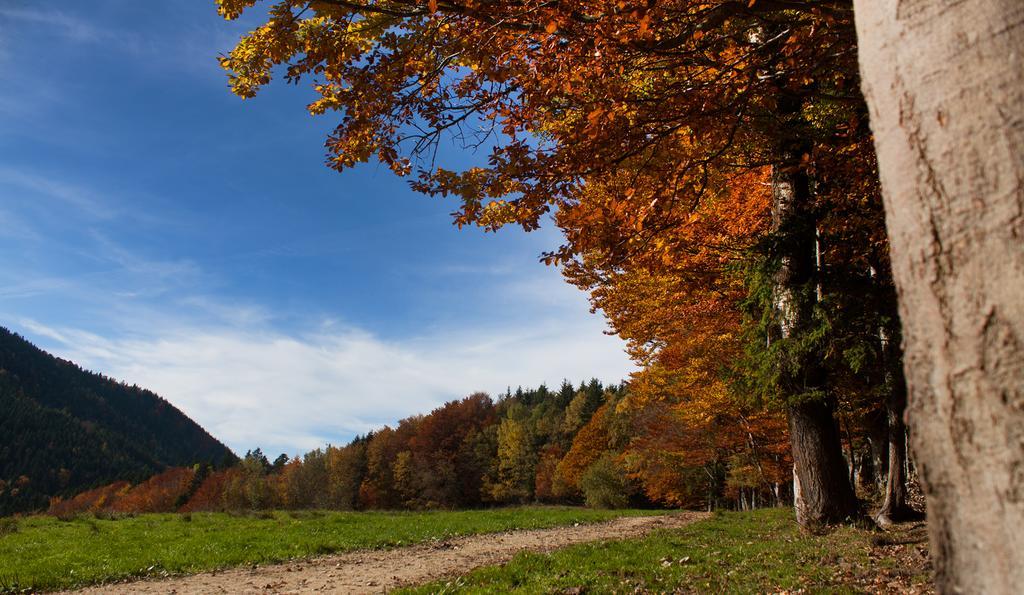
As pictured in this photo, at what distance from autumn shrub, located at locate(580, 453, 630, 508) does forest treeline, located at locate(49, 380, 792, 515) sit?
0.09 metres

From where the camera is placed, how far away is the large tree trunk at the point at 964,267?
1.16 meters

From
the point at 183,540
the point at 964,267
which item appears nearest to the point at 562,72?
the point at 964,267

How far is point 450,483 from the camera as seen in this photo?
2621 inches

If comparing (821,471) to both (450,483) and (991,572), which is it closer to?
(991,572)

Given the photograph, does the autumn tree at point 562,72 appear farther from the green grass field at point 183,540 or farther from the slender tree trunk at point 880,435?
the slender tree trunk at point 880,435

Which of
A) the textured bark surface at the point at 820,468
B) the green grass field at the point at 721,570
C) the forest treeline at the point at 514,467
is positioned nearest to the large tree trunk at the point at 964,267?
the green grass field at the point at 721,570

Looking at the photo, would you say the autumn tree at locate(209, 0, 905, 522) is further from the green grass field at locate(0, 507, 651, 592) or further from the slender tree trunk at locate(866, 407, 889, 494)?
the slender tree trunk at locate(866, 407, 889, 494)

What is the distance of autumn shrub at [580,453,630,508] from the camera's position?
44656 mm

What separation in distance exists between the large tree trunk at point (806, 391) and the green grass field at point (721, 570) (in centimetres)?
58

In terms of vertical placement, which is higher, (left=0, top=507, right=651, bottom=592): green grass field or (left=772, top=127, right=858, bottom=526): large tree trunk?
(left=772, top=127, right=858, bottom=526): large tree trunk

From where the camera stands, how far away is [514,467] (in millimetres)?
69312

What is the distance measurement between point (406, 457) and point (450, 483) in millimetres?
7261

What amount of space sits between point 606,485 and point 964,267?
4678 cm

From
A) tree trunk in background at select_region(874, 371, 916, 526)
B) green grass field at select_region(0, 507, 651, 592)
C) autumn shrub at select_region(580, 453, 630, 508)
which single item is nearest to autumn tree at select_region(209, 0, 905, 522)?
tree trunk in background at select_region(874, 371, 916, 526)
